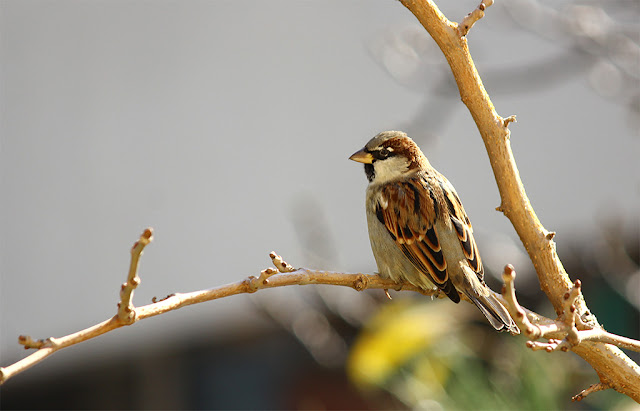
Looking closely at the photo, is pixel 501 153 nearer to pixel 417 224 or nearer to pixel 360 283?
pixel 360 283

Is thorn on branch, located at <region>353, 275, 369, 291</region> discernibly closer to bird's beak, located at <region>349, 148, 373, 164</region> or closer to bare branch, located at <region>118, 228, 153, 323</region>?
bare branch, located at <region>118, 228, 153, 323</region>

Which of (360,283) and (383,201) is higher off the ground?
(383,201)

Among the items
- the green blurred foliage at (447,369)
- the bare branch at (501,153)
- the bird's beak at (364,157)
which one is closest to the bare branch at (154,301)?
the bare branch at (501,153)

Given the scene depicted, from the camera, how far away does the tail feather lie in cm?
154

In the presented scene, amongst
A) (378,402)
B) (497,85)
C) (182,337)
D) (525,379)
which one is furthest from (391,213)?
(182,337)

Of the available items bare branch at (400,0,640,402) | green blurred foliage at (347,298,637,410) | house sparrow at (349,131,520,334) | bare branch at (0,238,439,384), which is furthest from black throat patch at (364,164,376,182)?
bare branch at (400,0,640,402)

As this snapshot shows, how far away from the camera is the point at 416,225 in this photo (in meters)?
1.92

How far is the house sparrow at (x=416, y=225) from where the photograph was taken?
181 cm

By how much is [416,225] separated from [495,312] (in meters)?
0.38

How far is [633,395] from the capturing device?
111 cm

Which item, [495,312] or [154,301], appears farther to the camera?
[495,312]

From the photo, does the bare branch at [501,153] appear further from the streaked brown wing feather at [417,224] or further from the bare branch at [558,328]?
the streaked brown wing feather at [417,224]

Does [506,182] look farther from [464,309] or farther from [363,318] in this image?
[363,318]

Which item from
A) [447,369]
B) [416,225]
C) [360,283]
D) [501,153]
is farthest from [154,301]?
[447,369]
